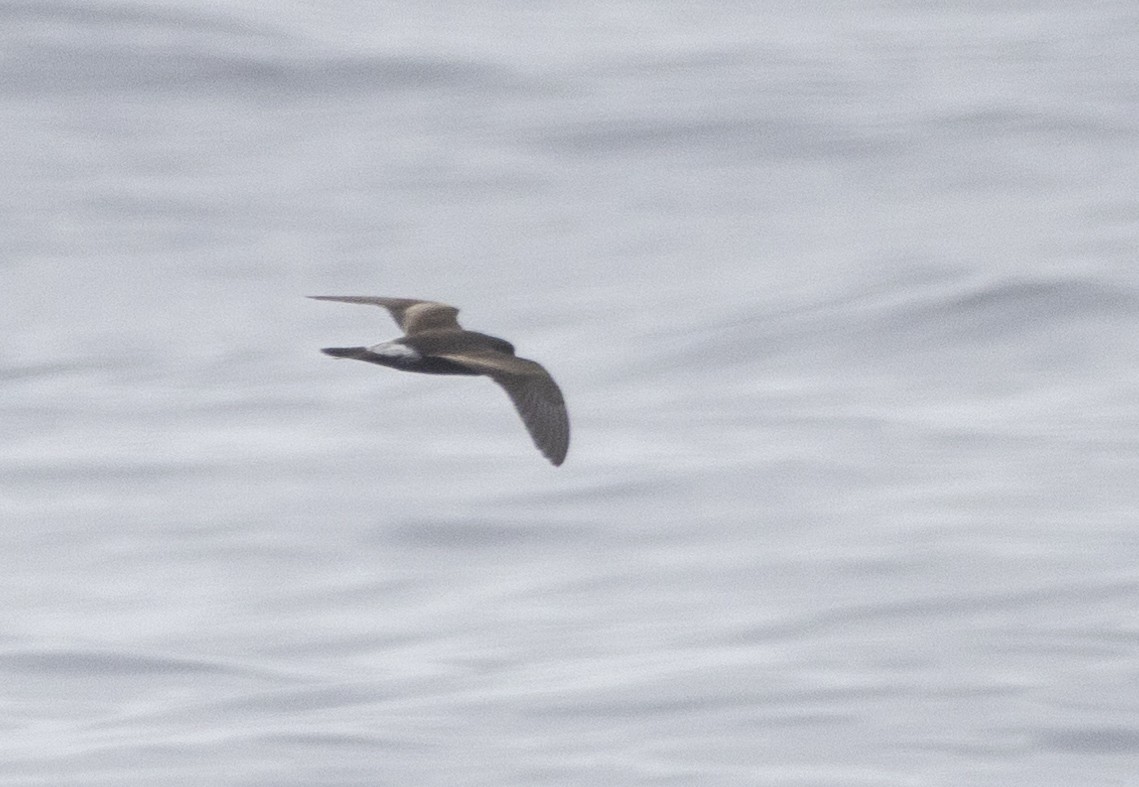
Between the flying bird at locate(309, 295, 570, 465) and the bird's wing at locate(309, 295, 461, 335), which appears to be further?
the bird's wing at locate(309, 295, 461, 335)

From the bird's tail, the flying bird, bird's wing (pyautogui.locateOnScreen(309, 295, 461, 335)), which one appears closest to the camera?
the bird's tail

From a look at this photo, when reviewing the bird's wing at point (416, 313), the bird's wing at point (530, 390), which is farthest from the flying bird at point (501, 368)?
the bird's wing at point (416, 313)

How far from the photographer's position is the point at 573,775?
9.77m

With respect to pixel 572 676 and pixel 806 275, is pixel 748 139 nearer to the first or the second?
pixel 806 275

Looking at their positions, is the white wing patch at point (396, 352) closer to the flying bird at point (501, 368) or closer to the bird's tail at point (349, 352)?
the flying bird at point (501, 368)

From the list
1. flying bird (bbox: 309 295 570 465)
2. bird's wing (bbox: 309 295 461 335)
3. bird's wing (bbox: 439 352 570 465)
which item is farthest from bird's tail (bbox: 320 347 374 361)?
bird's wing (bbox: 309 295 461 335)

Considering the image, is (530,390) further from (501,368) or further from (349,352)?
(349,352)

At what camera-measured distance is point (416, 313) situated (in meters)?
7.89

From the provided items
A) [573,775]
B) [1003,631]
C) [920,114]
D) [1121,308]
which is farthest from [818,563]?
[920,114]

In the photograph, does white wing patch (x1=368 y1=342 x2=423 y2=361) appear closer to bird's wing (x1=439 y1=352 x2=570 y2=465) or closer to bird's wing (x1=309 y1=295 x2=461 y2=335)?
bird's wing (x1=439 y1=352 x2=570 y2=465)

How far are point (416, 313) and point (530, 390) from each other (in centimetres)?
88

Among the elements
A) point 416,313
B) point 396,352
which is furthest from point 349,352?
point 416,313

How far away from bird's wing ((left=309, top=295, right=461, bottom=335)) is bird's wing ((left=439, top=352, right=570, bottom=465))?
0.48m

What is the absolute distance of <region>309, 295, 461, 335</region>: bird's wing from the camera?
301 inches
